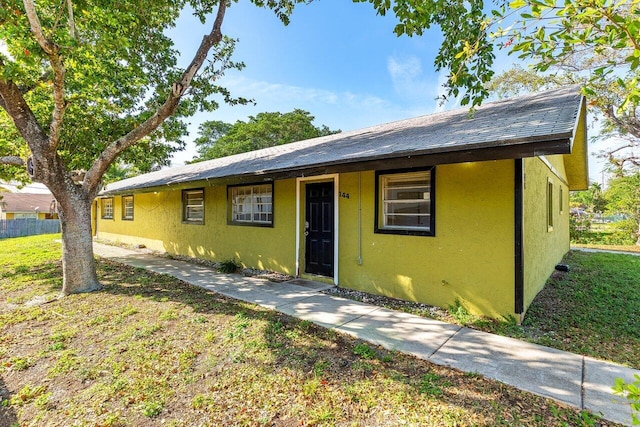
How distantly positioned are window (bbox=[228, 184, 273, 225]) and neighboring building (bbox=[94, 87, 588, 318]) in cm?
4

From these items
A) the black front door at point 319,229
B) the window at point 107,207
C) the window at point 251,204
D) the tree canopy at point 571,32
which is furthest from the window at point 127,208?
the tree canopy at point 571,32

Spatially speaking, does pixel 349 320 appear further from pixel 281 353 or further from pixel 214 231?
pixel 214 231

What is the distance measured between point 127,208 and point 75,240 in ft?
30.7

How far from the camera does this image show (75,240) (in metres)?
5.81

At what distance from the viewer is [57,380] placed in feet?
10.1

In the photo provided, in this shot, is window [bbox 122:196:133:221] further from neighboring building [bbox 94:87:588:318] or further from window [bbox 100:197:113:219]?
neighboring building [bbox 94:87:588:318]

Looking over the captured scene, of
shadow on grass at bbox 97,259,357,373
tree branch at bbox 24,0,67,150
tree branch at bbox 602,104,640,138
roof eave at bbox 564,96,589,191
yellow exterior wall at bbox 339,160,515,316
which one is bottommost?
shadow on grass at bbox 97,259,357,373

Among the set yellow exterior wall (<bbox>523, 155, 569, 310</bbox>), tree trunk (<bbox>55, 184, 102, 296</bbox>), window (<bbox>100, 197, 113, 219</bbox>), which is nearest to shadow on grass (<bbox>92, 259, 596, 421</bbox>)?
yellow exterior wall (<bbox>523, 155, 569, 310</bbox>)

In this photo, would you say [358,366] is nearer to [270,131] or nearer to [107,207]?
[107,207]

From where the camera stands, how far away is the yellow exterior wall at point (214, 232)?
7.43 m

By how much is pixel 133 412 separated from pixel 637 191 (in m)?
23.2

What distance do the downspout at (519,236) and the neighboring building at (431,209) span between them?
14 millimetres

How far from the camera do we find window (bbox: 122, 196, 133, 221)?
13774 mm

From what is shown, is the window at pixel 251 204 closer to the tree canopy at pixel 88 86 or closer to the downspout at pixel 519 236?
the tree canopy at pixel 88 86
